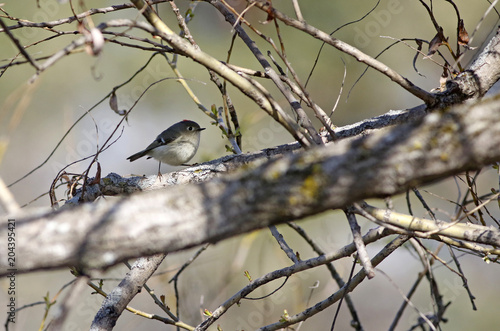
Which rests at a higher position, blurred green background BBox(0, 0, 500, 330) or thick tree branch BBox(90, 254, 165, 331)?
blurred green background BBox(0, 0, 500, 330)

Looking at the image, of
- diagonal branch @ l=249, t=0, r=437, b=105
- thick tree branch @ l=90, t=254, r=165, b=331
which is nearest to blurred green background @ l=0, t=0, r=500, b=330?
thick tree branch @ l=90, t=254, r=165, b=331

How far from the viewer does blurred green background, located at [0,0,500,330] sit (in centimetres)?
550

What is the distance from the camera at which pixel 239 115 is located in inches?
256

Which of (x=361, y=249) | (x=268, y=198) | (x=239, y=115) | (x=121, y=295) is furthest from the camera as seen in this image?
(x=239, y=115)

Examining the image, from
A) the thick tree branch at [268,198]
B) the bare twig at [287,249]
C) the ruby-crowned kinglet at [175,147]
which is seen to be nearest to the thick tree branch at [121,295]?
the bare twig at [287,249]

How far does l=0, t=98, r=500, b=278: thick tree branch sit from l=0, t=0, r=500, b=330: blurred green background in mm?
3500

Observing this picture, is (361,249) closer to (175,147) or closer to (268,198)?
(268,198)

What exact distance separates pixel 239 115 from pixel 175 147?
2.52 meters

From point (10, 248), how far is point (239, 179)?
1.74 ft

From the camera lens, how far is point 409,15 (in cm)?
734

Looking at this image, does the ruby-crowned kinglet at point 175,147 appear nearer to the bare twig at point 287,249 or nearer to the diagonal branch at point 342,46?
the bare twig at point 287,249

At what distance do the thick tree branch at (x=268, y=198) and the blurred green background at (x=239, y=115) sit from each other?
350cm

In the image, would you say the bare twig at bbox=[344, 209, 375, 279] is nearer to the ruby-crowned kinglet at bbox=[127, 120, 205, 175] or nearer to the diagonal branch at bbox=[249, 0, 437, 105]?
the diagonal branch at bbox=[249, 0, 437, 105]

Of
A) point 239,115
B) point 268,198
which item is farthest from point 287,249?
point 239,115
